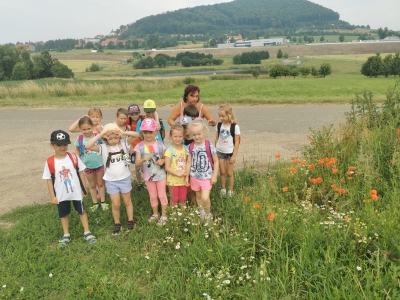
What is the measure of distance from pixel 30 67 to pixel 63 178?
56611 mm

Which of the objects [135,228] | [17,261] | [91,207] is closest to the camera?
[17,261]

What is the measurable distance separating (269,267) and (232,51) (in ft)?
451

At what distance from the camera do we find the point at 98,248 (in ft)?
13.1

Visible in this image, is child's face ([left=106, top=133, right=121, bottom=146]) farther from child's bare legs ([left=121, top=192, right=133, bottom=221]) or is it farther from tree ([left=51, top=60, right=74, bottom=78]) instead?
tree ([left=51, top=60, right=74, bottom=78])

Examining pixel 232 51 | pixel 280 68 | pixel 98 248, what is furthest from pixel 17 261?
pixel 232 51

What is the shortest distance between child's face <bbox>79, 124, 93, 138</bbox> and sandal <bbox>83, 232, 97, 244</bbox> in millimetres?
1545

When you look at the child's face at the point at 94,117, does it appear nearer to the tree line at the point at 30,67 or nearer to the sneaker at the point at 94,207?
the sneaker at the point at 94,207

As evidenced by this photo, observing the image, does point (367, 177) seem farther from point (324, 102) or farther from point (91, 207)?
point (324, 102)

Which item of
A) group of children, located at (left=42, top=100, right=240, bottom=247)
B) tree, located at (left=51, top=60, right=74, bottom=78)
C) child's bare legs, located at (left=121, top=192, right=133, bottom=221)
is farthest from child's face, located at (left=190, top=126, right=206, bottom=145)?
tree, located at (left=51, top=60, right=74, bottom=78)

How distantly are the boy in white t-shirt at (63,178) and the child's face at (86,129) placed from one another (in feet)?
2.24

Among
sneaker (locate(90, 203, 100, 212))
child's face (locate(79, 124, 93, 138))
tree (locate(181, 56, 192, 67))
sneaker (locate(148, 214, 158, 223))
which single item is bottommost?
sneaker (locate(90, 203, 100, 212))

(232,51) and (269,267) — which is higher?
(232,51)

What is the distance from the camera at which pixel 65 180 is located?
4.11 metres

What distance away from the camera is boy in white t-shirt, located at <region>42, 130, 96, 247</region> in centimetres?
402
